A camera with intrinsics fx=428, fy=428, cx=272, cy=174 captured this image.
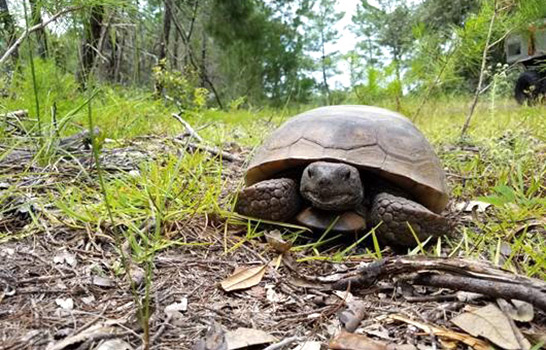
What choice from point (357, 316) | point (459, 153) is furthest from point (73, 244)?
point (459, 153)

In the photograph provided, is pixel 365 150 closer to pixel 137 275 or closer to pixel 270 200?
pixel 270 200

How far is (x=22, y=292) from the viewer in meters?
1.03

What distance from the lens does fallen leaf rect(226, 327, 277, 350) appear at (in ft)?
2.82

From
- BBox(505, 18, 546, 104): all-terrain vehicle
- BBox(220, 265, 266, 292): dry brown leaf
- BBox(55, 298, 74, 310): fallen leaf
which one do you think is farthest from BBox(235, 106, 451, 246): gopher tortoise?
BBox(505, 18, 546, 104): all-terrain vehicle

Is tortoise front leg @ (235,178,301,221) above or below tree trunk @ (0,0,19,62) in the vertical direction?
below

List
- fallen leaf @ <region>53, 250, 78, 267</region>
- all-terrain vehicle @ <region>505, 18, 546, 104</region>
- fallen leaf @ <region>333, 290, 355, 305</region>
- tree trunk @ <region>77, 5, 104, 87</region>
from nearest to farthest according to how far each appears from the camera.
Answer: fallen leaf @ <region>333, 290, 355, 305</region>, fallen leaf @ <region>53, 250, 78, 267</region>, tree trunk @ <region>77, 5, 104, 87</region>, all-terrain vehicle @ <region>505, 18, 546, 104</region>

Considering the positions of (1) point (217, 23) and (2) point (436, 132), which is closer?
(2) point (436, 132)

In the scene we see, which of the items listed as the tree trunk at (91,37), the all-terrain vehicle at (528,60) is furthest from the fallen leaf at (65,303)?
the all-terrain vehicle at (528,60)

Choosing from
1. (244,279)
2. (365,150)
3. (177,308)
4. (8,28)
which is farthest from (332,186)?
(8,28)

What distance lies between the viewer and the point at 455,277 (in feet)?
3.28

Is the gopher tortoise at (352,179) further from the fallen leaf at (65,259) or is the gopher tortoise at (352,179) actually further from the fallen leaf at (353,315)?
the fallen leaf at (65,259)

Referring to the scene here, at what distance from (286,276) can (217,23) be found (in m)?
8.70

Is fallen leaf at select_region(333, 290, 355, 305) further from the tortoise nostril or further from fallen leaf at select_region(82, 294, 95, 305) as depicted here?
fallen leaf at select_region(82, 294, 95, 305)

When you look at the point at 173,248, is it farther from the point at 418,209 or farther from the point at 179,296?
the point at 418,209
